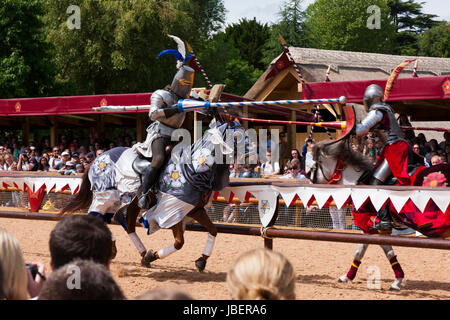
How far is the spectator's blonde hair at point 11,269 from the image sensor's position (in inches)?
89.3

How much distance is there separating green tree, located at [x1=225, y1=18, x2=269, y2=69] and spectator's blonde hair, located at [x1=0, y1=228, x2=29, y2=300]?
1675 inches

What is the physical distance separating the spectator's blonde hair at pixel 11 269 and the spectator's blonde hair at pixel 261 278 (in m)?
0.83

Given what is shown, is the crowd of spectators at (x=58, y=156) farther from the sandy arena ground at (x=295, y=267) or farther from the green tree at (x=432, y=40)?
the green tree at (x=432, y=40)

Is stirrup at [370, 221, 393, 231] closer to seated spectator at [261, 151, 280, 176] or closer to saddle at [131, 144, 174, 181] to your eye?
saddle at [131, 144, 174, 181]

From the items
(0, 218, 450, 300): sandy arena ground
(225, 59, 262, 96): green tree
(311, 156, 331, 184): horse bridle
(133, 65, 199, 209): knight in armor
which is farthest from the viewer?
(225, 59, 262, 96): green tree

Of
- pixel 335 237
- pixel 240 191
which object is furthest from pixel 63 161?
pixel 335 237

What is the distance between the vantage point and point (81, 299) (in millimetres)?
2209

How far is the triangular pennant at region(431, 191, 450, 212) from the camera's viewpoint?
18.3 feet

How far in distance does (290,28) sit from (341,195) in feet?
125

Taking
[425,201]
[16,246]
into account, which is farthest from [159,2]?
[16,246]

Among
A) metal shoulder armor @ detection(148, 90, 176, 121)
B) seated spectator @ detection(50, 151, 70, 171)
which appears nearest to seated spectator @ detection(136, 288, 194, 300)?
metal shoulder armor @ detection(148, 90, 176, 121)

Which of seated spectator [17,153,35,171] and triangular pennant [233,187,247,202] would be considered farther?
seated spectator [17,153,35,171]

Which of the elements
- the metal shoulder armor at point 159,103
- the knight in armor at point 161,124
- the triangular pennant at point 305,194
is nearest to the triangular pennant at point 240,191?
the triangular pennant at point 305,194
